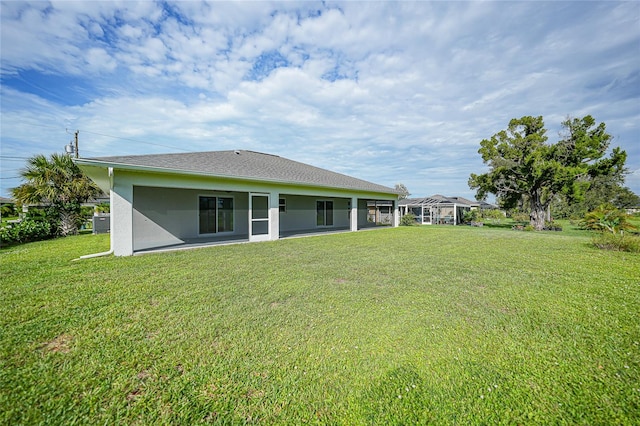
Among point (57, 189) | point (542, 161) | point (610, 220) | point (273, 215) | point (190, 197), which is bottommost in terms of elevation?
point (610, 220)

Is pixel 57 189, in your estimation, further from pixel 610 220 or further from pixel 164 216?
pixel 610 220

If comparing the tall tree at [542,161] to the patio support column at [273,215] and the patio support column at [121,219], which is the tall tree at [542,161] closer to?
the patio support column at [273,215]

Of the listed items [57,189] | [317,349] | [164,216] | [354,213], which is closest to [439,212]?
[354,213]

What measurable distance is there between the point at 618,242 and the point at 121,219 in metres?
16.5

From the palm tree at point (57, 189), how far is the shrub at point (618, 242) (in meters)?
22.7

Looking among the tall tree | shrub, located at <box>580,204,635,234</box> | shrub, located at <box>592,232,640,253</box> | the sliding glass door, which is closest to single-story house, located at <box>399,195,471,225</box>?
the tall tree

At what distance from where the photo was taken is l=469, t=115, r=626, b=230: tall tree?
18266 mm

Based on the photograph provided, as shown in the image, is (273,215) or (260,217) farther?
(260,217)

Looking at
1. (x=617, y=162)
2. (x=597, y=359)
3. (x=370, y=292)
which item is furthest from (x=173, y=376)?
(x=617, y=162)

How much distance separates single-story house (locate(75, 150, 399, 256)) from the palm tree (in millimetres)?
2707

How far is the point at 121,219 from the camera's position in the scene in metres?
7.65

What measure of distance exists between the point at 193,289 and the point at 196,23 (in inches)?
377

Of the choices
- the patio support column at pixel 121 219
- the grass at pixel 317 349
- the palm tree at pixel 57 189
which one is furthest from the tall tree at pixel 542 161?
the palm tree at pixel 57 189

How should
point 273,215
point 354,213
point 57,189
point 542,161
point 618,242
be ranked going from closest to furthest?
point 618,242, point 273,215, point 57,189, point 354,213, point 542,161
